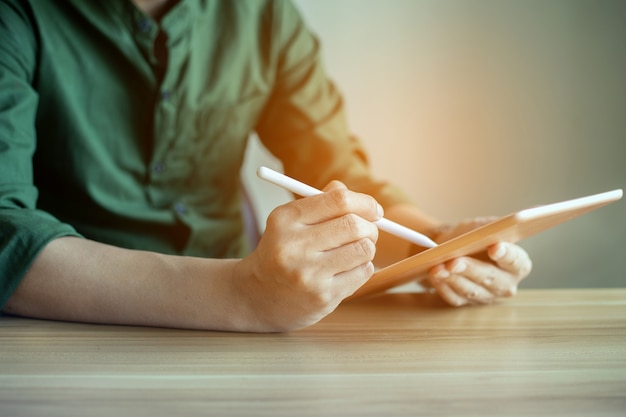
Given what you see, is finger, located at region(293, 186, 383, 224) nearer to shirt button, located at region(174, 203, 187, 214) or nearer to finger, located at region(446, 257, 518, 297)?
finger, located at region(446, 257, 518, 297)

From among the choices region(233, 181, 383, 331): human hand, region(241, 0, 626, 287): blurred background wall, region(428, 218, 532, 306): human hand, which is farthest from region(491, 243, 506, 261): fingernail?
region(241, 0, 626, 287): blurred background wall

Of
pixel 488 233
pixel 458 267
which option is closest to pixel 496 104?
pixel 458 267

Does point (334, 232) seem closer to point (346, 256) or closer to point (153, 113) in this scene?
point (346, 256)

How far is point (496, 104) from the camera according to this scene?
1.74 meters

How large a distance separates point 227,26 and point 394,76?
2.27 feet

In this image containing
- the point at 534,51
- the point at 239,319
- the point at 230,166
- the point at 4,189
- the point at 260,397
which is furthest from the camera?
the point at 534,51

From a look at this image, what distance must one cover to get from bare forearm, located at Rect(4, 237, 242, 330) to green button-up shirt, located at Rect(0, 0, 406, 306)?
15cm

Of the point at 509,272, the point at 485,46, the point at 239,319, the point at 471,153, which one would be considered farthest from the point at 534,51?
the point at 239,319

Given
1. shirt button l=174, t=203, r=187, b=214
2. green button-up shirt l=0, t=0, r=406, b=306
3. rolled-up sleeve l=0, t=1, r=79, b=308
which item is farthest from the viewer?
shirt button l=174, t=203, r=187, b=214

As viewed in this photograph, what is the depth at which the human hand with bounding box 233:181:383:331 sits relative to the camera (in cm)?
58

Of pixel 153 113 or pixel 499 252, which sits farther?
pixel 153 113

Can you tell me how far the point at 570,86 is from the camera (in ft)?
5.65

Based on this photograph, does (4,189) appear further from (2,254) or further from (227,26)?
(227,26)

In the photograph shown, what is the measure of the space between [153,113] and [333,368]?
0.65m
